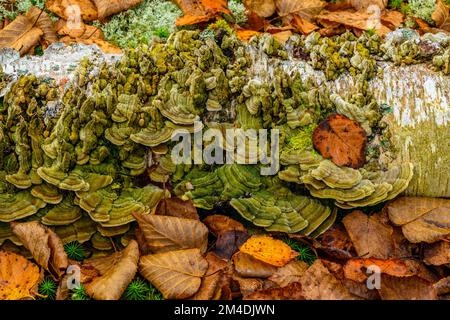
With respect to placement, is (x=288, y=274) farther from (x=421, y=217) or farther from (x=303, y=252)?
(x=421, y=217)

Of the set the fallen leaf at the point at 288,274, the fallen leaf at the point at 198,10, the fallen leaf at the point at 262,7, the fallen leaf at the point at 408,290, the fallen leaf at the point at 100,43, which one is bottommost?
the fallen leaf at the point at 288,274

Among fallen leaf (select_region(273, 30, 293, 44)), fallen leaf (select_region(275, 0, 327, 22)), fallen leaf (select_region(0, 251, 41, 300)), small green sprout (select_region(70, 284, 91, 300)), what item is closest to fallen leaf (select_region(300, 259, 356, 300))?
small green sprout (select_region(70, 284, 91, 300))

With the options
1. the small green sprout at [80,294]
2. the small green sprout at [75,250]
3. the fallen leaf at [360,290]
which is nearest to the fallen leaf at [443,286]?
the fallen leaf at [360,290]

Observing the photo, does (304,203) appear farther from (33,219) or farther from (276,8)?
(276,8)

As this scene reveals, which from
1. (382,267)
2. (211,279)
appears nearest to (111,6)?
(211,279)

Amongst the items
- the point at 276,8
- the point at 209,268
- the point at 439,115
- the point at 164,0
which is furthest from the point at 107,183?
the point at 276,8

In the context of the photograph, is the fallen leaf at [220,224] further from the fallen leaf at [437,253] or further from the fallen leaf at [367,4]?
the fallen leaf at [367,4]
